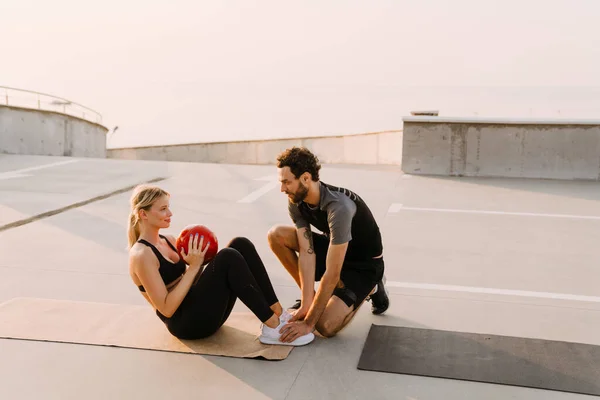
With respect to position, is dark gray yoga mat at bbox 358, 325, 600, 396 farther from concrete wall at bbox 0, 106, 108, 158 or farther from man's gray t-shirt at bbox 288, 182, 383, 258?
concrete wall at bbox 0, 106, 108, 158

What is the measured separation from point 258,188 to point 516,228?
4839mm

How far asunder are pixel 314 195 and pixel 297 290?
168 cm

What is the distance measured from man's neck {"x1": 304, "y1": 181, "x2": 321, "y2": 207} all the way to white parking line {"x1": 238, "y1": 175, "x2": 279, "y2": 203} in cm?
598

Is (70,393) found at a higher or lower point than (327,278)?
lower

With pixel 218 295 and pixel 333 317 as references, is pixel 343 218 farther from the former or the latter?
pixel 218 295

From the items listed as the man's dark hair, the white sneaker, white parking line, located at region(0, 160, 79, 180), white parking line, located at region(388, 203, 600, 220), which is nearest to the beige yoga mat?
the white sneaker

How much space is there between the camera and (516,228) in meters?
8.39

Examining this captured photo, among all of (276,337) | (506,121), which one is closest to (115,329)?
(276,337)

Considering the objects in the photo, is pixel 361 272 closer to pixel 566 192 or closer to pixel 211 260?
pixel 211 260

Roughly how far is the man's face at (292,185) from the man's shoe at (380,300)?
116cm

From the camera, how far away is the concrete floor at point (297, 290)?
3.75 m

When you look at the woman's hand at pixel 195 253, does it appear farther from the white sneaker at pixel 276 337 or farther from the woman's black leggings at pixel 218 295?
the white sneaker at pixel 276 337

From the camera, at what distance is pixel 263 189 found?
11336 millimetres

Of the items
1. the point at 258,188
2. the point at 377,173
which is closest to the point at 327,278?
the point at 258,188
